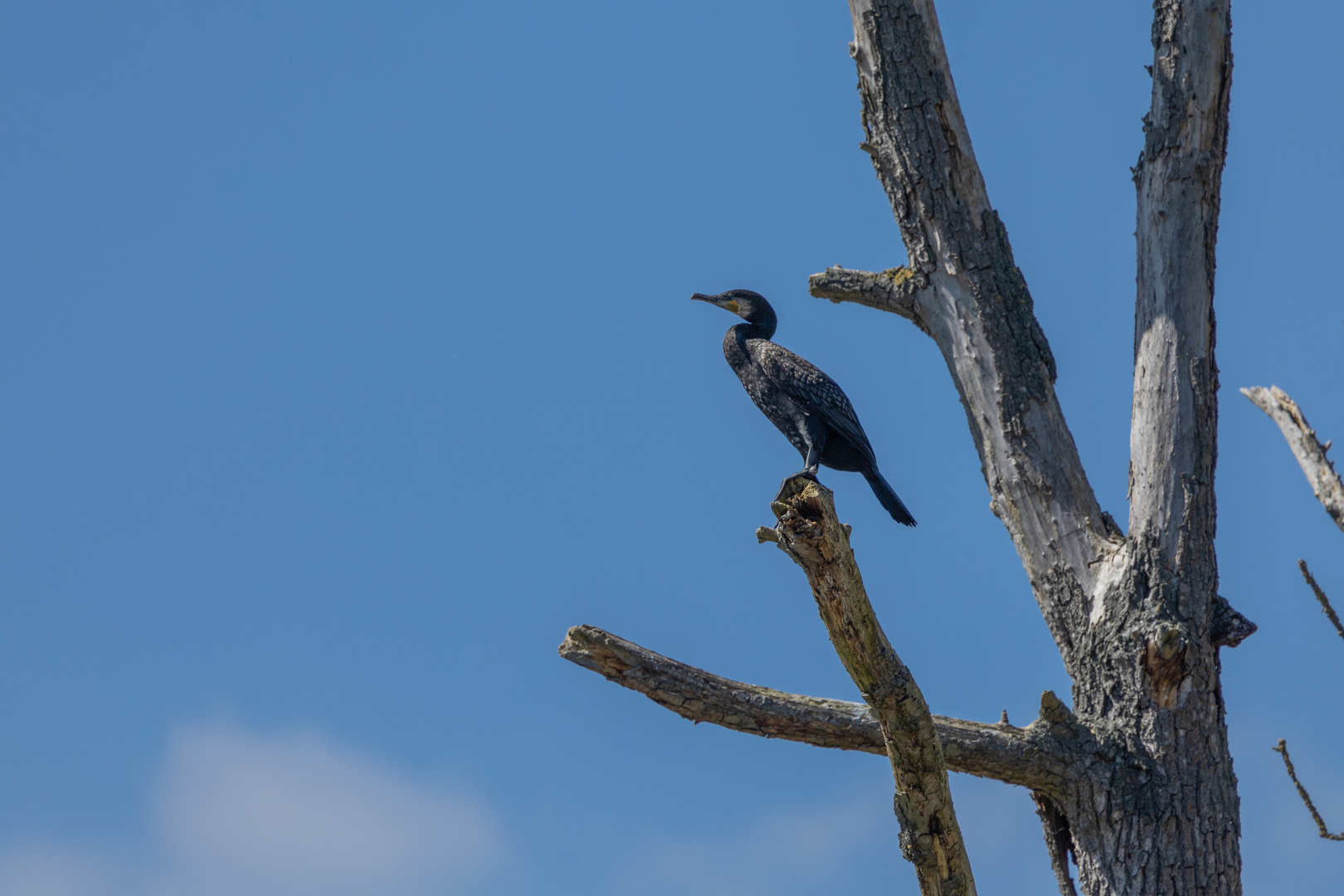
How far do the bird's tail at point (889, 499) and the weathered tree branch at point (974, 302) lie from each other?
0.69 m

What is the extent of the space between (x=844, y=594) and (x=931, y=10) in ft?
10.9

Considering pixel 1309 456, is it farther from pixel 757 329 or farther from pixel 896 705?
pixel 757 329

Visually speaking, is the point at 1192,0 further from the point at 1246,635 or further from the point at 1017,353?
the point at 1246,635

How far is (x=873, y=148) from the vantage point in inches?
215

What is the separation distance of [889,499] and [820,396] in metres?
0.64

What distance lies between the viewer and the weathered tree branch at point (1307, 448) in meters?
2.91

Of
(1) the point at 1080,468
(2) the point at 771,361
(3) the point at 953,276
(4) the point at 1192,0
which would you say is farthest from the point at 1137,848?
(4) the point at 1192,0

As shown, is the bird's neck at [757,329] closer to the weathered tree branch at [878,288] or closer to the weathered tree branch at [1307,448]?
the weathered tree branch at [878,288]

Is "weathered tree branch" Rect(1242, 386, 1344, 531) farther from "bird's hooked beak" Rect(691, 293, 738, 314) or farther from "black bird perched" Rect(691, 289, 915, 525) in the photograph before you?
"bird's hooked beak" Rect(691, 293, 738, 314)

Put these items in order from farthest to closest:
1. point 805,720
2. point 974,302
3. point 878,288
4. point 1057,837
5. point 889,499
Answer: point 889,499 < point 878,288 < point 974,302 < point 1057,837 < point 805,720

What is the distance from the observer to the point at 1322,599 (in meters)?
3.03

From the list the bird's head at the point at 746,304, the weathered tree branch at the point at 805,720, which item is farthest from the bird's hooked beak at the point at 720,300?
the weathered tree branch at the point at 805,720

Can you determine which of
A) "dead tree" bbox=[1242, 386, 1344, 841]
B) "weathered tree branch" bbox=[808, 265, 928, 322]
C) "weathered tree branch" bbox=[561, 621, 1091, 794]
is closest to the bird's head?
"weathered tree branch" bbox=[808, 265, 928, 322]

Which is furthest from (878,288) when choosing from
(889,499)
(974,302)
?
(889,499)
